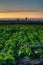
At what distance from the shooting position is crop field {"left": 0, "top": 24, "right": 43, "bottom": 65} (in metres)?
1.08

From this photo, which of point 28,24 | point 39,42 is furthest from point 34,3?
point 39,42

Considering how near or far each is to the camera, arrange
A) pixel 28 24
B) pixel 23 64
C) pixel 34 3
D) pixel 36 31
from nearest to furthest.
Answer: pixel 23 64, pixel 36 31, pixel 28 24, pixel 34 3

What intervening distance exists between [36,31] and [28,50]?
0.46 metres

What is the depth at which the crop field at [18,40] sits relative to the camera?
3.53 feet

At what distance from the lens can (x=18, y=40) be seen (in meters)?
1.29

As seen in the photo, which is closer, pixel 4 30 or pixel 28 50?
pixel 28 50

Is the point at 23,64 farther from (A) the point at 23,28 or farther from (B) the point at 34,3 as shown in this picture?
(B) the point at 34,3

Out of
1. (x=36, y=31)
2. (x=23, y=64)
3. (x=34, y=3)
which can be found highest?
(x=34, y=3)

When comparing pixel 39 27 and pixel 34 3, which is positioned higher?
pixel 34 3

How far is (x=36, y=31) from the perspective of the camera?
60.4 inches

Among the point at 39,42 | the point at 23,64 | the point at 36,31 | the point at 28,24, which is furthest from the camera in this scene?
the point at 28,24

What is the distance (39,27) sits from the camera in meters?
1.62

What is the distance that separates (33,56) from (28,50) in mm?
51

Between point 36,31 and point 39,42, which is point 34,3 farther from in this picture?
point 39,42
